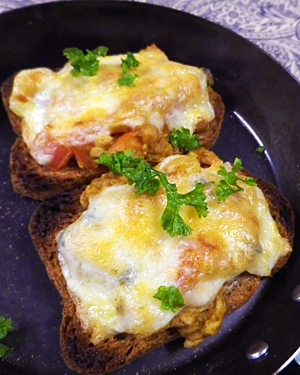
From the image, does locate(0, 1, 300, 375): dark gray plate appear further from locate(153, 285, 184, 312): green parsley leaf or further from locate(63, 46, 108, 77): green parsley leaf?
locate(63, 46, 108, 77): green parsley leaf

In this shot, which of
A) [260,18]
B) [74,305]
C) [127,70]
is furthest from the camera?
[260,18]

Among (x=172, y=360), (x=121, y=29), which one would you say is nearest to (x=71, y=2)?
(x=121, y=29)

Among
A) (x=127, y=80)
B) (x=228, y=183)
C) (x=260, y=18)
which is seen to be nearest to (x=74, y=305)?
(x=228, y=183)

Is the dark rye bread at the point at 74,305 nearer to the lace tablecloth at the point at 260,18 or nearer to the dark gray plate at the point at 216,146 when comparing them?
the dark gray plate at the point at 216,146

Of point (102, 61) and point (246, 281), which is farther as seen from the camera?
point (102, 61)

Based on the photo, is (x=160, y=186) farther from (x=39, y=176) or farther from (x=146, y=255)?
(x=39, y=176)

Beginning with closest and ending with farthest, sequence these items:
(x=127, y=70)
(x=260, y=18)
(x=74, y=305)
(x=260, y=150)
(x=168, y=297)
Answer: (x=168, y=297) < (x=74, y=305) < (x=127, y=70) < (x=260, y=150) < (x=260, y=18)

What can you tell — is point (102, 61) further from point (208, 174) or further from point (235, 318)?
point (235, 318)
